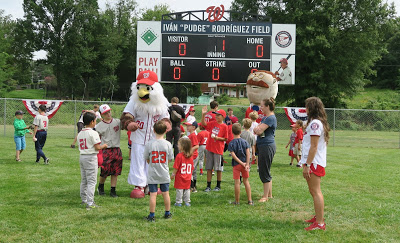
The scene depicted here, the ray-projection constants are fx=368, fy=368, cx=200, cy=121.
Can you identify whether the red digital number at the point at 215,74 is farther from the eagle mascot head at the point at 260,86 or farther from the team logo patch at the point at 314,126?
the team logo patch at the point at 314,126

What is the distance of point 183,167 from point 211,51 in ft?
32.8

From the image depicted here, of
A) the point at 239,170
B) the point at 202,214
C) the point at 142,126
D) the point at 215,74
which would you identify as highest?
the point at 215,74

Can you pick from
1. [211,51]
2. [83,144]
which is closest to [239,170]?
[83,144]

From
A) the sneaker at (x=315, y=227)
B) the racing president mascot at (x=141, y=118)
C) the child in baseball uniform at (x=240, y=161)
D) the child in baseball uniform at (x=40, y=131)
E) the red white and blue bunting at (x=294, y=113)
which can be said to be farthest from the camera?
the red white and blue bunting at (x=294, y=113)

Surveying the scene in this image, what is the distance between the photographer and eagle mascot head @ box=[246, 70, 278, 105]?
10.1 meters

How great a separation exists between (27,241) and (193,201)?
292 centimetres

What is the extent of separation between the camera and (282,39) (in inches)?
622

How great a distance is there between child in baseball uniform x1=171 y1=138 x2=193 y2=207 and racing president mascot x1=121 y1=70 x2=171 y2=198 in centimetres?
102

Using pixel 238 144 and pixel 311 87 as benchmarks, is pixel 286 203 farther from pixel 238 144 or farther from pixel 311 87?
pixel 311 87

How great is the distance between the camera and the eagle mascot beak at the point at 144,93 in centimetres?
675

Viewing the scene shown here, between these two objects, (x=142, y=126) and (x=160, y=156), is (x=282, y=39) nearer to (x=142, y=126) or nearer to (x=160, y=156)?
(x=142, y=126)

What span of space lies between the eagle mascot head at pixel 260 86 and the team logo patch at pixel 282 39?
5.96 m

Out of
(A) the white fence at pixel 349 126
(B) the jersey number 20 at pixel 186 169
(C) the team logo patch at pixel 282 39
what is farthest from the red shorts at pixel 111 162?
(A) the white fence at pixel 349 126

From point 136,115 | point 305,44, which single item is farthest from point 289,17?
point 136,115
